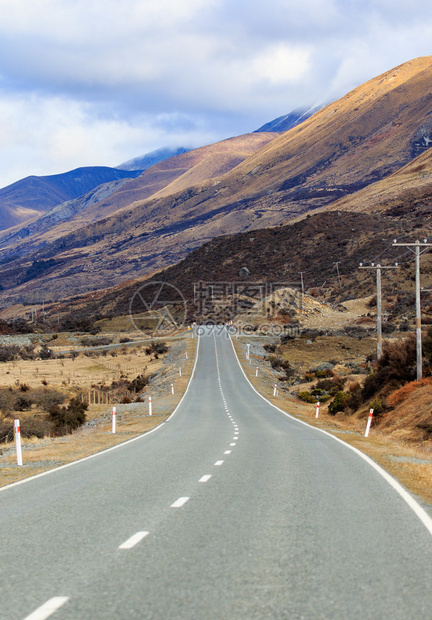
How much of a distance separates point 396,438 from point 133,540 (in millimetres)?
15701

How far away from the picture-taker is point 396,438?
66.7ft

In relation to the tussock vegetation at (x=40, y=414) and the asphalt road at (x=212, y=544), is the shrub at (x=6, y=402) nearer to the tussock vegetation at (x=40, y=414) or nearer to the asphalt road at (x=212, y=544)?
the tussock vegetation at (x=40, y=414)

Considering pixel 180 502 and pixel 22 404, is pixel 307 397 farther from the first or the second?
pixel 180 502

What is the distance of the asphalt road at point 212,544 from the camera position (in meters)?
4.54

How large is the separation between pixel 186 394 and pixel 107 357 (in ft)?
105

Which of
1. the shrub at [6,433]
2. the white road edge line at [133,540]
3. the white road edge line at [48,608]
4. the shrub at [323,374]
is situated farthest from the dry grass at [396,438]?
the shrub at [6,433]

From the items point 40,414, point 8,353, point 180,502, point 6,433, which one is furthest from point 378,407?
point 8,353

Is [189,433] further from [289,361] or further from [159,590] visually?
[289,361]

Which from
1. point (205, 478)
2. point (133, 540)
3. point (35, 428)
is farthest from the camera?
point (35, 428)

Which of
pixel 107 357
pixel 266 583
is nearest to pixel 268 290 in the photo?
pixel 107 357

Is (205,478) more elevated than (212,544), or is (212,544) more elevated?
(212,544)

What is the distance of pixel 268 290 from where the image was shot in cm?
11238

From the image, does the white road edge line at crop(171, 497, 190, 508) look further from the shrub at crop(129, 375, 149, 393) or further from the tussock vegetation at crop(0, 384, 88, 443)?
the shrub at crop(129, 375, 149, 393)

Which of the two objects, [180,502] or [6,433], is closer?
[180,502]
